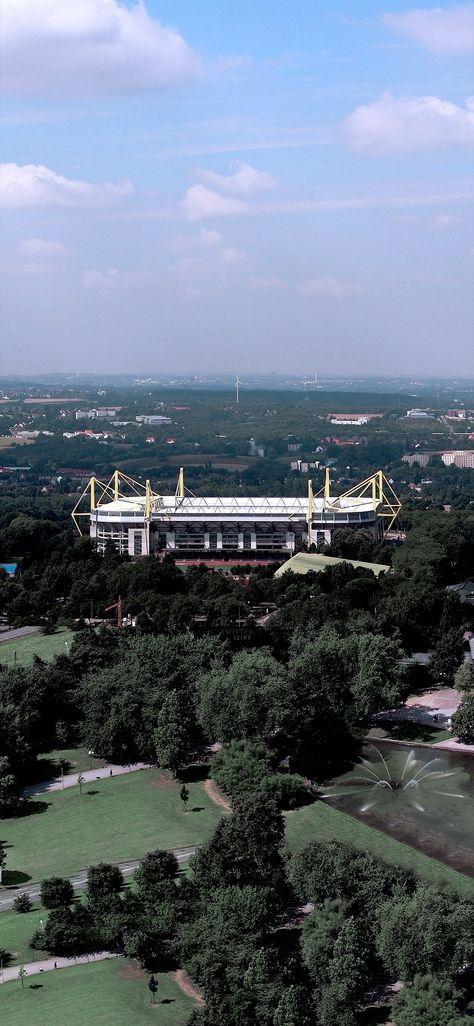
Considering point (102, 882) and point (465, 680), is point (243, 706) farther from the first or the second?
point (102, 882)

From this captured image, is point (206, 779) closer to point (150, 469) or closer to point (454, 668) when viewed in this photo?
point (454, 668)

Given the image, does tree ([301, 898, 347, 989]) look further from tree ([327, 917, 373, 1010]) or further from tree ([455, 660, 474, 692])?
tree ([455, 660, 474, 692])

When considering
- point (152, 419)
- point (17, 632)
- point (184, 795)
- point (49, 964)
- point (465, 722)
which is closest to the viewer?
point (49, 964)

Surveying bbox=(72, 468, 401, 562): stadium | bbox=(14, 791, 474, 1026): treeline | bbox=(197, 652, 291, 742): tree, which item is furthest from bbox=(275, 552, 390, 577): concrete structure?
bbox=(14, 791, 474, 1026): treeline

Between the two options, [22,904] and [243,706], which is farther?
[243,706]

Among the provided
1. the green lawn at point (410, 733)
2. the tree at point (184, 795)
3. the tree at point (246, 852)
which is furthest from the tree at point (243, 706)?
the tree at point (246, 852)

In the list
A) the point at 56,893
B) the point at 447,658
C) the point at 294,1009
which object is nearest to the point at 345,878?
the point at 294,1009

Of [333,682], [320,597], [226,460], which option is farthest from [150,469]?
[333,682]

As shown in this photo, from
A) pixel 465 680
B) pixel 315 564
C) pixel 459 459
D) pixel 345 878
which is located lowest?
pixel 459 459
